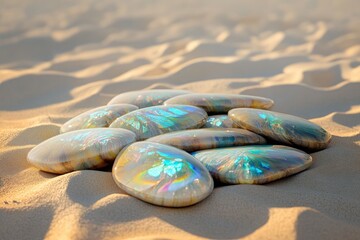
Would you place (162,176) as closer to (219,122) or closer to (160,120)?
(160,120)

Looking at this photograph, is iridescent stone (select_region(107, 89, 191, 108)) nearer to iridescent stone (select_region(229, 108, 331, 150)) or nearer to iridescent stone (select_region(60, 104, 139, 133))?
iridescent stone (select_region(60, 104, 139, 133))

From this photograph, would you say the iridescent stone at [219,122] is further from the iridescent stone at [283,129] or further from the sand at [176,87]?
the sand at [176,87]

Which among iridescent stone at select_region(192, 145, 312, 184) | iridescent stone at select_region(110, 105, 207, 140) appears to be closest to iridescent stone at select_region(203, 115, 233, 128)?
iridescent stone at select_region(110, 105, 207, 140)

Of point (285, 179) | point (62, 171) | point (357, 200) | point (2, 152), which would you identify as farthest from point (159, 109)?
point (357, 200)

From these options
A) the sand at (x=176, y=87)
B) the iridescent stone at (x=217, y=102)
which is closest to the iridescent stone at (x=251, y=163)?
the sand at (x=176, y=87)

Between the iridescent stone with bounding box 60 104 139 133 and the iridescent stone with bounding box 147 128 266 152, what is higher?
the iridescent stone with bounding box 60 104 139 133

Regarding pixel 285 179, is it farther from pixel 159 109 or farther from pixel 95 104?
pixel 95 104
